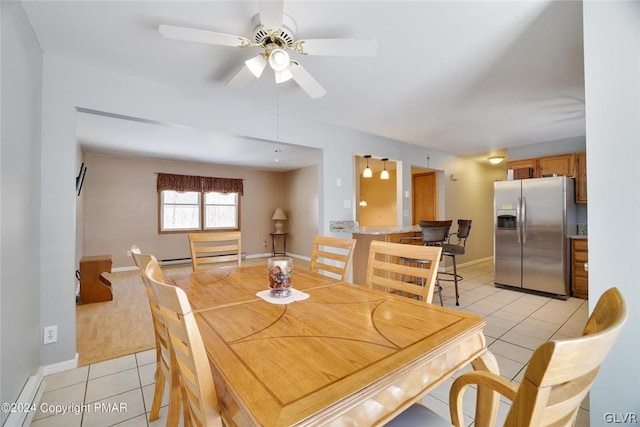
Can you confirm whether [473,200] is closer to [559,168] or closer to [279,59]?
[559,168]

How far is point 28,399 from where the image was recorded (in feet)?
5.47

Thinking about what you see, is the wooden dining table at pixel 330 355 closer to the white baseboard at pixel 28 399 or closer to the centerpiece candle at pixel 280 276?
the centerpiece candle at pixel 280 276

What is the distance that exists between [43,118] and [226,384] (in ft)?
8.22

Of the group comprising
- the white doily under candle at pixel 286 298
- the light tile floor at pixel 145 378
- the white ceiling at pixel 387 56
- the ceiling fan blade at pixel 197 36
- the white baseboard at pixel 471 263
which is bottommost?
the light tile floor at pixel 145 378

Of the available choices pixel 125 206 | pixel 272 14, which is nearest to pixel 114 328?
pixel 272 14

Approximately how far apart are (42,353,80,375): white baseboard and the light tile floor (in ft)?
0.13

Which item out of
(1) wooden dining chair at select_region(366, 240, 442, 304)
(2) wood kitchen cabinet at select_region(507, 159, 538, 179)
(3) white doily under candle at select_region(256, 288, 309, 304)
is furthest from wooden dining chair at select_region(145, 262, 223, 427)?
(2) wood kitchen cabinet at select_region(507, 159, 538, 179)

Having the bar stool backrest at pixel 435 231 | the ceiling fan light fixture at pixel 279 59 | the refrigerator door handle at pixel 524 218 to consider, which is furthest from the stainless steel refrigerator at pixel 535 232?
the ceiling fan light fixture at pixel 279 59

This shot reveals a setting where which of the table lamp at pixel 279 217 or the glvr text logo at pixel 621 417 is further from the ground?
the table lamp at pixel 279 217

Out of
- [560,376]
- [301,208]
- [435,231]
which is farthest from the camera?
[301,208]

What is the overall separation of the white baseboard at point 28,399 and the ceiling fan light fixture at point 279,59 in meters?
2.38

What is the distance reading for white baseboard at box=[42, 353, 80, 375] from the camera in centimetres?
202

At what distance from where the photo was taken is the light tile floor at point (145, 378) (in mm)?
1630

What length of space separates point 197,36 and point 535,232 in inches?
184
